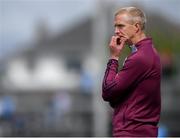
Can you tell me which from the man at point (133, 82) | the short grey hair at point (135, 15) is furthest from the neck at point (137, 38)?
the short grey hair at point (135, 15)

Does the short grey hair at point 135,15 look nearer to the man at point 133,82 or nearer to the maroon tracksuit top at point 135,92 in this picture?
the man at point 133,82

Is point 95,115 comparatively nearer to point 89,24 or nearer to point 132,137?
point 132,137

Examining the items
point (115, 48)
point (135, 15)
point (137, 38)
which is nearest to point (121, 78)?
point (115, 48)

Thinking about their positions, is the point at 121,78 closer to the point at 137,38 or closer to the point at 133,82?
the point at 133,82

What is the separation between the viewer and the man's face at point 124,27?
754cm

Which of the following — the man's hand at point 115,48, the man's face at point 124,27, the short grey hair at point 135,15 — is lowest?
the man's hand at point 115,48

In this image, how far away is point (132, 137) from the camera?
749cm

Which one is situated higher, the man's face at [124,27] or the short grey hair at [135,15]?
the short grey hair at [135,15]

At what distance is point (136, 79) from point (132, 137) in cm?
47

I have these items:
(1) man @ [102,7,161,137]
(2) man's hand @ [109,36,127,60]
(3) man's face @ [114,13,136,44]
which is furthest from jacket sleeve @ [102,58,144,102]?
(3) man's face @ [114,13,136,44]

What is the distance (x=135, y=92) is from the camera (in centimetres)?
749

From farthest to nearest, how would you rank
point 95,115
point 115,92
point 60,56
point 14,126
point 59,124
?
point 60,56 → point 95,115 → point 59,124 → point 14,126 → point 115,92

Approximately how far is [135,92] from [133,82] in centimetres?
9

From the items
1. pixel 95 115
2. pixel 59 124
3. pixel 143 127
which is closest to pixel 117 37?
pixel 143 127
